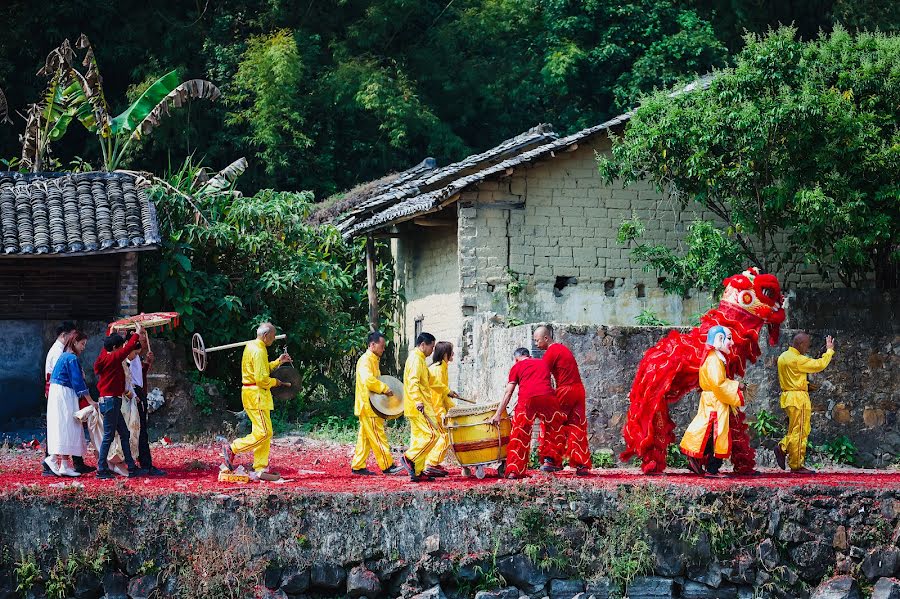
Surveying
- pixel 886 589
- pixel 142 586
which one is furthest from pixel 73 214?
pixel 886 589

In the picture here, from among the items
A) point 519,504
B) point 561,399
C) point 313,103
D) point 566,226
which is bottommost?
point 519,504

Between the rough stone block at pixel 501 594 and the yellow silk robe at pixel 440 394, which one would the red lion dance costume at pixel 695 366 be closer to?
the yellow silk robe at pixel 440 394

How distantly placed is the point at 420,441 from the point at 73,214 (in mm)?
7517

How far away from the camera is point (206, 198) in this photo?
65.5 feet

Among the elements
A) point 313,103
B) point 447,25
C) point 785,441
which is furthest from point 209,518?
point 447,25

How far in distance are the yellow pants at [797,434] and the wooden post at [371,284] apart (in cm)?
922

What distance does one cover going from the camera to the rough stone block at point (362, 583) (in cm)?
1163

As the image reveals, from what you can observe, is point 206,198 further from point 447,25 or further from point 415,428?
point 447,25

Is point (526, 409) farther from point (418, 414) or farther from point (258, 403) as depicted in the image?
point (258, 403)

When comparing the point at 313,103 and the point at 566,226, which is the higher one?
the point at 313,103

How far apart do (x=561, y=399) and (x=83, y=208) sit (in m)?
8.51

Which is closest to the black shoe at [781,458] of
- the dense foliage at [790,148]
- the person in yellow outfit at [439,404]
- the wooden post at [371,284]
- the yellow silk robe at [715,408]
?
the yellow silk robe at [715,408]

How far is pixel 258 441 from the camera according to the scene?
13281 millimetres

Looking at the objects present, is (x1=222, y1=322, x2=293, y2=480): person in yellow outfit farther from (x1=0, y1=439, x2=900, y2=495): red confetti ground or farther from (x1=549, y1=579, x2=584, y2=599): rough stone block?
(x1=549, y1=579, x2=584, y2=599): rough stone block
